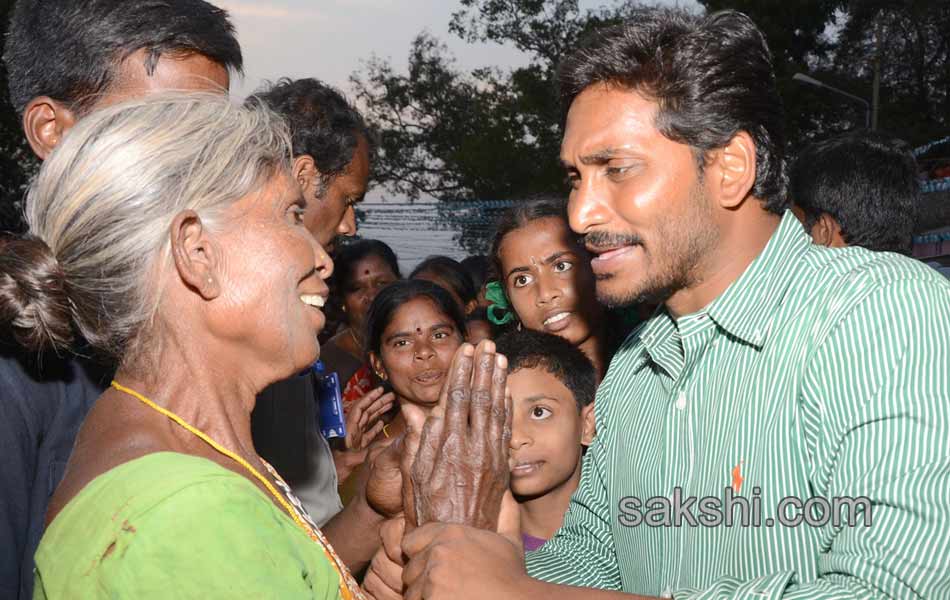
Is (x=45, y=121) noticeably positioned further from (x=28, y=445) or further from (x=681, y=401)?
(x=681, y=401)

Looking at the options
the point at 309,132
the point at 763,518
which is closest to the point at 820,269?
the point at 763,518

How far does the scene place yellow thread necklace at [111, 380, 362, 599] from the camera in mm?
1739

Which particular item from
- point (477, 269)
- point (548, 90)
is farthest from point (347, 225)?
point (548, 90)

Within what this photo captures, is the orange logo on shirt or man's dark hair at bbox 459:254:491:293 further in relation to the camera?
man's dark hair at bbox 459:254:491:293

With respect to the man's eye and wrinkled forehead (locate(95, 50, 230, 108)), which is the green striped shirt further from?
wrinkled forehead (locate(95, 50, 230, 108))

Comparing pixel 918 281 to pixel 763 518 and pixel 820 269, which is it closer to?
pixel 820 269

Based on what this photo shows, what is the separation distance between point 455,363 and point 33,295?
35.7 inches

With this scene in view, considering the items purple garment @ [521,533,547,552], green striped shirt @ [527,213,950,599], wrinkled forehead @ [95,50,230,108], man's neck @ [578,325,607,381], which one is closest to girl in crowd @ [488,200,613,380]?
man's neck @ [578,325,607,381]

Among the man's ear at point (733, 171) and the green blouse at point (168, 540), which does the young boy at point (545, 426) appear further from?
the green blouse at point (168, 540)

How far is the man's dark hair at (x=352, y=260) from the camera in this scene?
6.49 m

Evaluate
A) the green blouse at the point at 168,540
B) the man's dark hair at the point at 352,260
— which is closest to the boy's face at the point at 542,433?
the green blouse at the point at 168,540

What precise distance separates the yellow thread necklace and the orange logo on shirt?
2.66 feet

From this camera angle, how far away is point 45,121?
235cm

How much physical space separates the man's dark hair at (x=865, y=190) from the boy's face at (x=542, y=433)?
161cm
